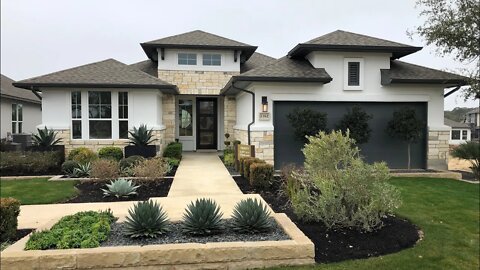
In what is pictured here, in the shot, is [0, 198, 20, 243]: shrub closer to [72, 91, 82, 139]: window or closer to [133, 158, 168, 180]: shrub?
[133, 158, 168, 180]: shrub

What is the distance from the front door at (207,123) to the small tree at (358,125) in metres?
8.57

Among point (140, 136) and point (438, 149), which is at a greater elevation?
point (140, 136)

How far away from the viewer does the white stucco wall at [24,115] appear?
1853cm

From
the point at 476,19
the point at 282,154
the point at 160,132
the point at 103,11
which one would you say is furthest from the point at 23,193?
the point at 476,19

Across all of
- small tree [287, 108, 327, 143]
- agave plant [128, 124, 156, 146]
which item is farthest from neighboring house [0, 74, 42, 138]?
small tree [287, 108, 327, 143]

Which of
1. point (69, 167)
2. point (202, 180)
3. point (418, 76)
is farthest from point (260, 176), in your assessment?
point (418, 76)

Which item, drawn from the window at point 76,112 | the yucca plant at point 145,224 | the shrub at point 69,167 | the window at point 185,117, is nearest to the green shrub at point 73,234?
the yucca plant at point 145,224

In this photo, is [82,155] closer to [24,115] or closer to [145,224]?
[145,224]

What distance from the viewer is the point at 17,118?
20.5 m

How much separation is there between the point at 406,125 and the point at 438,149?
7.28ft

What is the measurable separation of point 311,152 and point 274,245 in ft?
6.14

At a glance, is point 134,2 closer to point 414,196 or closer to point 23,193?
point 23,193

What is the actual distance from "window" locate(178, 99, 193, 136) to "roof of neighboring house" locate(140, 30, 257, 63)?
2907 mm

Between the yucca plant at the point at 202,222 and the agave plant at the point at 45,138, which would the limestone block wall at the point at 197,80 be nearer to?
the agave plant at the point at 45,138
